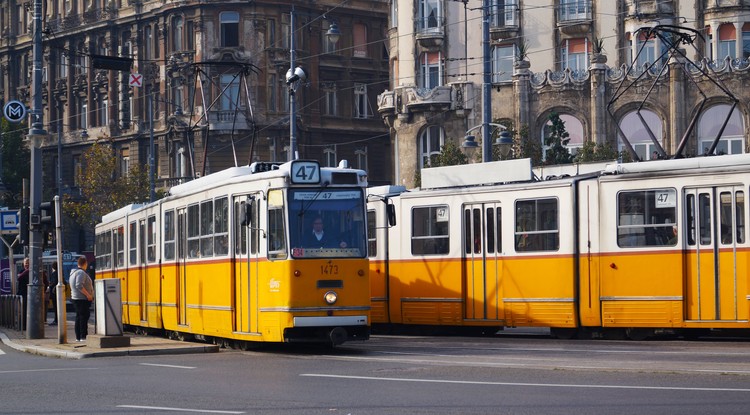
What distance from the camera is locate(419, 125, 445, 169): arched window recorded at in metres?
67.2

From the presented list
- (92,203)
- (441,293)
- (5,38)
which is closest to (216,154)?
(92,203)

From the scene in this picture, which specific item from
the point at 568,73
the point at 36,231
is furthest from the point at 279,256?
the point at 568,73

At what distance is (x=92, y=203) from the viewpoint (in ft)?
254

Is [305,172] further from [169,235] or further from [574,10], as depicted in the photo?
[574,10]

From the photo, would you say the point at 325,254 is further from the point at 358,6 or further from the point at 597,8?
the point at 358,6

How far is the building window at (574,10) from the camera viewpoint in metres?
63.5

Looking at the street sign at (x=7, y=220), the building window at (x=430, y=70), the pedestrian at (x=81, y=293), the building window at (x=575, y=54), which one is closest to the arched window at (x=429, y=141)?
the building window at (x=430, y=70)

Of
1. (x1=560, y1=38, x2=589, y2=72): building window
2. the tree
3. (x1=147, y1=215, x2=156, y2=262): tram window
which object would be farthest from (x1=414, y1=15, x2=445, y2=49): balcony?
(x1=147, y1=215, x2=156, y2=262): tram window

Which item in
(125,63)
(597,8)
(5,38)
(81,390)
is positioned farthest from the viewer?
(5,38)

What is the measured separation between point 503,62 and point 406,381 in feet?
167

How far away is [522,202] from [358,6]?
62.8 meters

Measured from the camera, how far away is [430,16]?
67188 mm

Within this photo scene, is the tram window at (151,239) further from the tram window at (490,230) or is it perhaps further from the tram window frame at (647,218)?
the tram window frame at (647,218)

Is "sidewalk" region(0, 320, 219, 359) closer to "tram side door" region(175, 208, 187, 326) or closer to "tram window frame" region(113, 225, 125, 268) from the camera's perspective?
"tram side door" region(175, 208, 187, 326)
